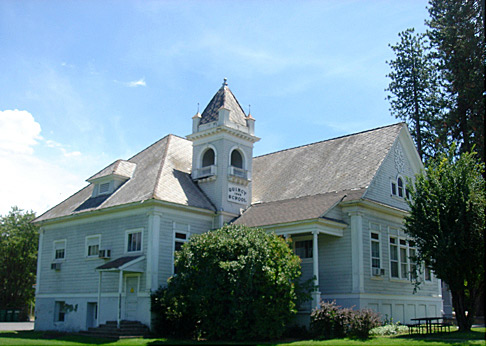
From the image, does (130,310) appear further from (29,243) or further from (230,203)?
(29,243)

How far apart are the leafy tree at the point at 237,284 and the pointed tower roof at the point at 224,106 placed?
9.06m

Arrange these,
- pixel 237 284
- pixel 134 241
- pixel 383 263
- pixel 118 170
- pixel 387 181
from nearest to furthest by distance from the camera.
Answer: pixel 237 284, pixel 383 263, pixel 134 241, pixel 387 181, pixel 118 170

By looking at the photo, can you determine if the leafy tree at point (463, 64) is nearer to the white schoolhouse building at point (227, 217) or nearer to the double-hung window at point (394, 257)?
the white schoolhouse building at point (227, 217)

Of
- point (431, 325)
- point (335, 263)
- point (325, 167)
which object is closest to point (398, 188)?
point (325, 167)

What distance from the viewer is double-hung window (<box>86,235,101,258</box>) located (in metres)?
26.5

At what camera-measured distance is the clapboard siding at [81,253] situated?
24984 millimetres

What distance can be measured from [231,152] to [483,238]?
537 inches

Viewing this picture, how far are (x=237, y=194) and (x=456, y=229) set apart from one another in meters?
11.7

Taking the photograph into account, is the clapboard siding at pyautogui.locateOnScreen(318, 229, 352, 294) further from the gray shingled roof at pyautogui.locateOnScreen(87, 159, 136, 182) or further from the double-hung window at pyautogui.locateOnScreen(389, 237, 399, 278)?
the gray shingled roof at pyautogui.locateOnScreen(87, 159, 136, 182)

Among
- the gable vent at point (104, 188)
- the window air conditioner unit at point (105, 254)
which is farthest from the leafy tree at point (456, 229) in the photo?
the gable vent at point (104, 188)

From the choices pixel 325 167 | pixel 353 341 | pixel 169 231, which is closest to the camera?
pixel 353 341

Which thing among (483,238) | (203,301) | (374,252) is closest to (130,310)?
(203,301)

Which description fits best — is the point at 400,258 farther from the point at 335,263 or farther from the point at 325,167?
the point at 325,167

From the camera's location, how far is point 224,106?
91.2ft
